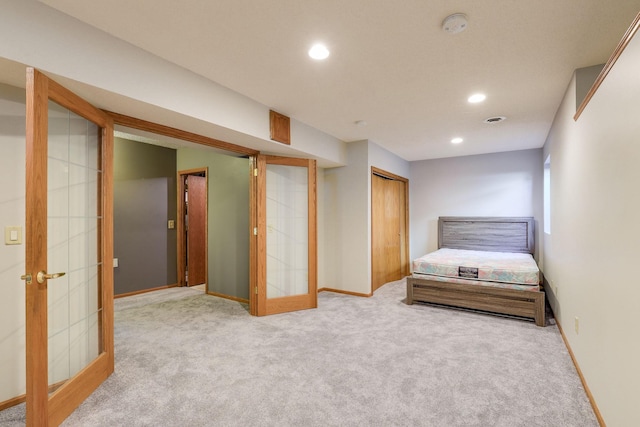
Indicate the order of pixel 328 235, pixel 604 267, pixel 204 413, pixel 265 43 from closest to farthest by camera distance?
1. pixel 604 267
2. pixel 204 413
3. pixel 265 43
4. pixel 328 235

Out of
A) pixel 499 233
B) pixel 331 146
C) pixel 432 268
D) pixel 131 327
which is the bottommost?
pixel 131 327

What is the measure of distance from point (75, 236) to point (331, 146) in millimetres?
3110

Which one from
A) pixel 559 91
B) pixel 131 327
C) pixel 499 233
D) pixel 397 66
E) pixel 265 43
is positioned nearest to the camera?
pixel 265 43

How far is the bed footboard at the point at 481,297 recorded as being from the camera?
3365mm

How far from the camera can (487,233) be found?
5.50m

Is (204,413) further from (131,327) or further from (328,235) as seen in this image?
(328,235)

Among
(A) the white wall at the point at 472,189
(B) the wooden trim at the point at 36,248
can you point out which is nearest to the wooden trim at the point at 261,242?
(B) the wooden trim at the point at 36,248

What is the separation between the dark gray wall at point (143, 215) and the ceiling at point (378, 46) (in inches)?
116

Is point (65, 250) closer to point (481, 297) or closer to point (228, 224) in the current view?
point (228, 224)

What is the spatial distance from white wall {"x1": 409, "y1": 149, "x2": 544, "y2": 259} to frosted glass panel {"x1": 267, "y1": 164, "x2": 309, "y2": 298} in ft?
10.0

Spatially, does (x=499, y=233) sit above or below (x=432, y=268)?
above

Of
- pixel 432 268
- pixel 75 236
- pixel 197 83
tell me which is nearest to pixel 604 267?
pixel 432 268

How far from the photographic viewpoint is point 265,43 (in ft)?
6.73

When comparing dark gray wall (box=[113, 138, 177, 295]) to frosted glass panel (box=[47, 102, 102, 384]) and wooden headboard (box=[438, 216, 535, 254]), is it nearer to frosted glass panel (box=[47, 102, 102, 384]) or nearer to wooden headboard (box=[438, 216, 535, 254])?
frosted glass panel (box=[47, 102, 102, 384])
